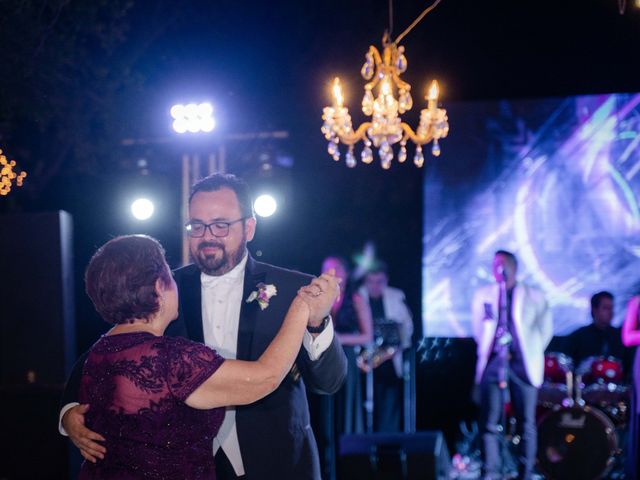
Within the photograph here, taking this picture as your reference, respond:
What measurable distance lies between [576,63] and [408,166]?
1.72m

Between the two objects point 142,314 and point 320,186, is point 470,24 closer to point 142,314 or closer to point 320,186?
point 320,186

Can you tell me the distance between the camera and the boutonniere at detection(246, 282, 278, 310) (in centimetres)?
310

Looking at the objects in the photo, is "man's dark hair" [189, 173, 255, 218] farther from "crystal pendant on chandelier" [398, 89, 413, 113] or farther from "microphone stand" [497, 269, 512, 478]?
"microphone stand" [497, 269, 512, 478]

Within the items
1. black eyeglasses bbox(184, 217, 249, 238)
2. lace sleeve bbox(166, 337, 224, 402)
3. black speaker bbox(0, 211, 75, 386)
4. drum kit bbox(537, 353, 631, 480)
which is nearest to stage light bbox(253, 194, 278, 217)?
black speaker bbox(0, 211, 75, 386)

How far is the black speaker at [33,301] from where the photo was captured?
6.65m

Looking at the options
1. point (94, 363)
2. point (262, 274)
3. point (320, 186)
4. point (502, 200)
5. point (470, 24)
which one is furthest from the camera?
point (320, 186)

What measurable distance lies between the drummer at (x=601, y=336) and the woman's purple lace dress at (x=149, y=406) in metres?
Result: 5.04

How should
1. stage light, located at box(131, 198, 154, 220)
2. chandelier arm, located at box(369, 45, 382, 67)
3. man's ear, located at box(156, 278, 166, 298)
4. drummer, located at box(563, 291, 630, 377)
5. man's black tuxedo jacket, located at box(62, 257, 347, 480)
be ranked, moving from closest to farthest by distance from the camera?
→ man's ear, located at box(156, 278, 166, 298)
man's black tuxedo jacket, located at box(62, 257, 347, 480)
chandelier arm, located at box(369, 45, 382, 67)
drummer, located at box(563, 291, 630, 377)
stage light, located at box(131, 198, 154, 220)

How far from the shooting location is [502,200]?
24.6 ft

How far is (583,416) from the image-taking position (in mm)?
6562

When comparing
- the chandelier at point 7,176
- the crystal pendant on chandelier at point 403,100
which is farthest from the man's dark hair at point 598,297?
the chandelier at point 7,176

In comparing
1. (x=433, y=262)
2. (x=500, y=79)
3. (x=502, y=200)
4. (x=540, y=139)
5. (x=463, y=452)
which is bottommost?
(x=463, y=452)

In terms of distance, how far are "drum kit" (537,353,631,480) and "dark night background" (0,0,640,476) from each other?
1.62m

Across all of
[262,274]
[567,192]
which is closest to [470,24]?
[567,192]
